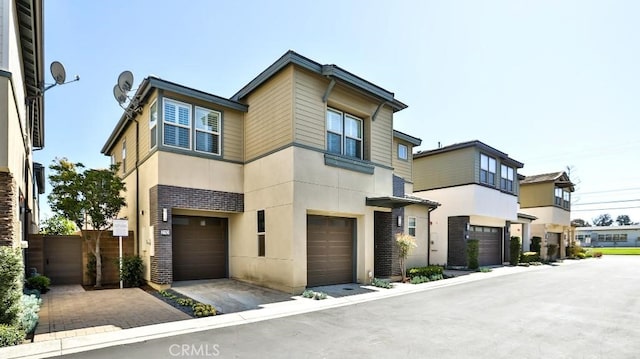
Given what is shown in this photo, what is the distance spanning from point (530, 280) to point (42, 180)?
27058 mm

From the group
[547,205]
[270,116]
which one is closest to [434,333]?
[270,116]

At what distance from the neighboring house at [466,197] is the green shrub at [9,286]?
1785 centimetres

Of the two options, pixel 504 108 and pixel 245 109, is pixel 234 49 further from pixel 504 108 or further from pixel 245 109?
pixel 504 108

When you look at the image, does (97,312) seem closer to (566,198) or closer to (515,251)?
(515,251)

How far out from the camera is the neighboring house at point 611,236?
6279cm

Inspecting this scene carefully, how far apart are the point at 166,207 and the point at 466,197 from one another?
1549 cm

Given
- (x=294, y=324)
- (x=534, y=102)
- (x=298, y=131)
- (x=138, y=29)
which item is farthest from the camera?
(x=534, y=102)

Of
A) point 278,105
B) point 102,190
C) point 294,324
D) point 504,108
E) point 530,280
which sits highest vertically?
point 504,108

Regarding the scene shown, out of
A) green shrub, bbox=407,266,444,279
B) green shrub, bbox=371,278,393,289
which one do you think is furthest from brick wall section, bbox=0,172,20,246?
green shrub, bbox=407,266,444,279

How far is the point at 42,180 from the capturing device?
21672 mm

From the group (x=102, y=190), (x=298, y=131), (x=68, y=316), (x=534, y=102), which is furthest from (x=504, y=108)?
(x=68, y=316)

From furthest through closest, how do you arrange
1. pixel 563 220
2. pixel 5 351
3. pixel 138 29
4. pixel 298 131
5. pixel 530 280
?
pixel 563 220 → pixel 530 280 → pixel 138 29 → pixel 298 131 → pixel 5 351

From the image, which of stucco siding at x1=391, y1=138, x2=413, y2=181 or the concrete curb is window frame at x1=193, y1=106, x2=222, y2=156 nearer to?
the concrete curb

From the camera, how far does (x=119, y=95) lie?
12773 millimetres
